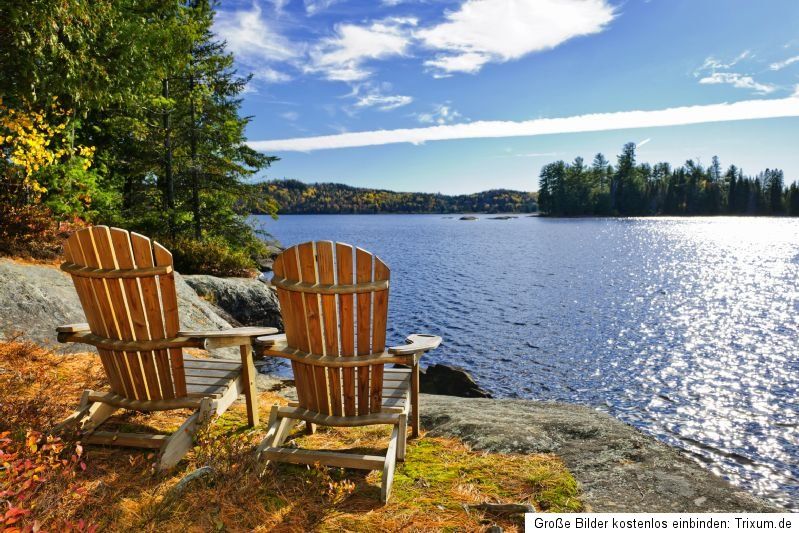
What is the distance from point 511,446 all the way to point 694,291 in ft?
85.8

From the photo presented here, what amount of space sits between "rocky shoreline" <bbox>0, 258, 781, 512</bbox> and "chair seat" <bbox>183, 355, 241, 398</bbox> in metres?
1.00

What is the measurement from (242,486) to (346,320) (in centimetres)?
134

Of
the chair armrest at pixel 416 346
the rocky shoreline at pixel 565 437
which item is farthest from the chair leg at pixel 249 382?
the chair armrest at pixel 416 346

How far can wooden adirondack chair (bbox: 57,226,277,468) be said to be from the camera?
11.4 feet

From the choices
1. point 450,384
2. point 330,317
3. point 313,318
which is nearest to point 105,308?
point 313,318

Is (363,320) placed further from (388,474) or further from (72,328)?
(72,328)

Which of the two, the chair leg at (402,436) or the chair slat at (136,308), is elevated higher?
the chair slat at (136,308)

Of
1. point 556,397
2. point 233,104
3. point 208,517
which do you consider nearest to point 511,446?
point 208,517

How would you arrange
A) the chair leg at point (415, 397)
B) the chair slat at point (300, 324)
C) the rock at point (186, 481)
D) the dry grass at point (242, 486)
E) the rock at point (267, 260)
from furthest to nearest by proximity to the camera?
1. the rock at point (267, 260)
2. the chair leg at point (415, 397)
3. the chair slat at point (300, 324)
4. the rock at point (186, 481)
5. the dry grass at point (242, 486)

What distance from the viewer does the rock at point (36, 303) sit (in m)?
5.93

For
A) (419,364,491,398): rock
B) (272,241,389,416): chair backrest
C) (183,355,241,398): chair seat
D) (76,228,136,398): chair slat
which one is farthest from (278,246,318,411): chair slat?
(419,364,491,398): rock

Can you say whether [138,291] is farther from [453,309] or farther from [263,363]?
[453,309]

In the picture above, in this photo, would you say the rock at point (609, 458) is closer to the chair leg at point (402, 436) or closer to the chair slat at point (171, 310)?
the chair leg at point (402, 436)

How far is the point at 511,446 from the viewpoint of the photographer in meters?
4.20
